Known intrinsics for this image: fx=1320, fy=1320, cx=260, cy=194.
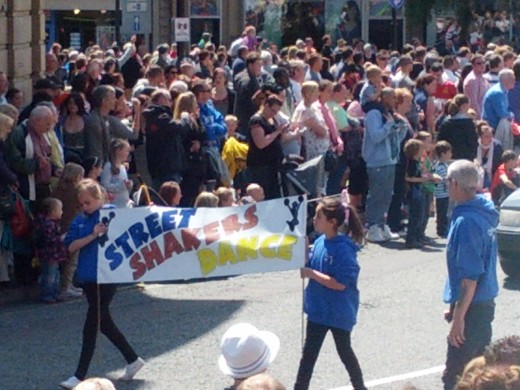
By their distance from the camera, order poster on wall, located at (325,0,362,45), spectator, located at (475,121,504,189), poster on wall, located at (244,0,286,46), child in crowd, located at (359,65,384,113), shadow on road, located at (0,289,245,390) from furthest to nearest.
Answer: poster on wall, located at (325,0,362,45)
poster on wall, located at (244,0,286,46)
spectator, located at (475,121,504,189)
child in crowd, located at (359,65,384,113)
shadow on road, located at (0,289,245,390)

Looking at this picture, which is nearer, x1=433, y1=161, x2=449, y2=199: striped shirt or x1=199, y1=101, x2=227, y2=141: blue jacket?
x1=199, y1=101, x2=227, y2=141: blue jacket

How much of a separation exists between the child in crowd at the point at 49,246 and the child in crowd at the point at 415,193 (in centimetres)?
472

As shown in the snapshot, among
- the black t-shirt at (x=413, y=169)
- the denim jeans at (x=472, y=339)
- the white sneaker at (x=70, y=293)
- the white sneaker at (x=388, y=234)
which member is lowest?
the white sneaker at (x=70, y=293)

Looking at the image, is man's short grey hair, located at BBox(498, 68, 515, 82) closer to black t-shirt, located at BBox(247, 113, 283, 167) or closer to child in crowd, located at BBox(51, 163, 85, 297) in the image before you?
black t-shirt, located at BBox(247, 113, 283, 167)

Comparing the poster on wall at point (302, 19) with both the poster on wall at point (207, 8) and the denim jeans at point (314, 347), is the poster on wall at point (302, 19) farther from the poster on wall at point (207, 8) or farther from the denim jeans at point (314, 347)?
the denim jeans at point (314, 347)

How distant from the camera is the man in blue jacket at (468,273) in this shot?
24.6ft

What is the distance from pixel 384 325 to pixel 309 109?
183 inches

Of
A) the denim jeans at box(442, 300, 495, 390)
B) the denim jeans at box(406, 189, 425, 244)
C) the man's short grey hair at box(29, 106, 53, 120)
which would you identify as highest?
the man's short grey hair at box(29, 106, 53, 120)

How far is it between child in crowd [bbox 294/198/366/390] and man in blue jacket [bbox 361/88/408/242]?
278 inches

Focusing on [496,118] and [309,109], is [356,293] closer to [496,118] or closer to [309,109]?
[309,109]

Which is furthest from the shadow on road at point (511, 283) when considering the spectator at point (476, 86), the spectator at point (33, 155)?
the spectator at point (476, 86)

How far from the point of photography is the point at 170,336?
10.8 m

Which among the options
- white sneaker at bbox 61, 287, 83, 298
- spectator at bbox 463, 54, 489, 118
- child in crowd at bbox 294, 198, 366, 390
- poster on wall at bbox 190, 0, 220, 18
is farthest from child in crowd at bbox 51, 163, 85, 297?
poster on wall at bbox 190, 0, 220, 18

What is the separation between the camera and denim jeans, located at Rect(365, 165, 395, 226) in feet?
51.1
